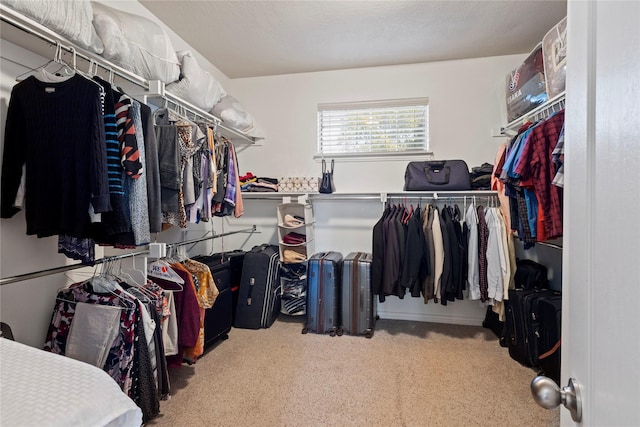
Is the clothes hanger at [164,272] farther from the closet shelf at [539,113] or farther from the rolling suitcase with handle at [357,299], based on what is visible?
the closet shelf at [539,113]

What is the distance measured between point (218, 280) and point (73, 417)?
79.4 inches

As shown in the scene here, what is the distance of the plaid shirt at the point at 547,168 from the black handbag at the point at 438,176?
34.2 inches

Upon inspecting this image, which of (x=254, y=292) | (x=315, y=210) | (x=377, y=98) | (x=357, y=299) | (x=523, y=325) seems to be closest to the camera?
(x=523, y=325)

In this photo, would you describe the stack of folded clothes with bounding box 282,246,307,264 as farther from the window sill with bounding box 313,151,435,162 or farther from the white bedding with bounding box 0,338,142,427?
the white bedding with bounding box 0,338,142,427

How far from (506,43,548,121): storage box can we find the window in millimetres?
761

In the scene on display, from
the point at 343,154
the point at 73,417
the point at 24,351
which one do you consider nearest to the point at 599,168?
the point at 73,417

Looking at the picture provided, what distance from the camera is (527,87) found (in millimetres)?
2455

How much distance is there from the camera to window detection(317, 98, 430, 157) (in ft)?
10.8

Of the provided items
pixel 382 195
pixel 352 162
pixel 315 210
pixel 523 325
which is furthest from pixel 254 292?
pixel 523 325

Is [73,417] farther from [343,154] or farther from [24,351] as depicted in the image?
[343,154]

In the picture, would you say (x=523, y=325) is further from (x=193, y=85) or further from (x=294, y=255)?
(x=193, y=85)

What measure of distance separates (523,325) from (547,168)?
1.14m

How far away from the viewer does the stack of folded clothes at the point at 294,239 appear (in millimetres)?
3106

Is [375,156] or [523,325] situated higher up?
[375,156]
